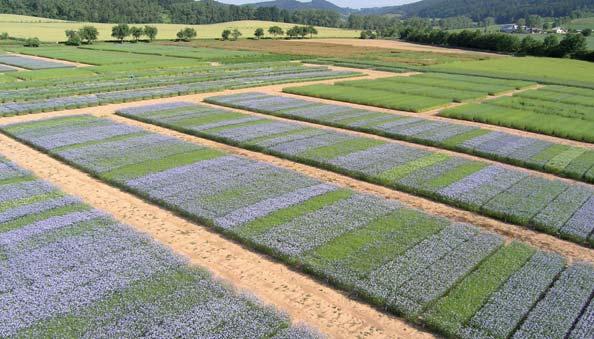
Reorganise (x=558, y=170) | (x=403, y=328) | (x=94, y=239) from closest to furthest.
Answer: (x=403, y=328)
(x=94, y=239)
(x=558, y=170)

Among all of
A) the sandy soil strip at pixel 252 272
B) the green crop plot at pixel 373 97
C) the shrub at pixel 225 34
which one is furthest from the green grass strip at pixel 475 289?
the shrub at pixel 225 34

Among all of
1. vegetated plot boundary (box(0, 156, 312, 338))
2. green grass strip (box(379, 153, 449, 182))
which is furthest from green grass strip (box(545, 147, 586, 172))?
vegetated plot boundary (box(0, 156, 312, 338))

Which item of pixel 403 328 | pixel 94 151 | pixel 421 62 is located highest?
pixel 421 62

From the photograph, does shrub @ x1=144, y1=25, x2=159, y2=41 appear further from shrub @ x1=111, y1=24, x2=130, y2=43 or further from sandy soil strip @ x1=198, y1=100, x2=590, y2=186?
sandy soil strip @ x1=198, y1=100, x2=590, y2=186

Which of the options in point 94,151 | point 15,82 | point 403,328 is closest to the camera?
point 403,328

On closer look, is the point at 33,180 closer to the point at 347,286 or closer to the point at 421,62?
the point at 347,286

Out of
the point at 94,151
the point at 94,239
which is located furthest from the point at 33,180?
the point at 94,239
